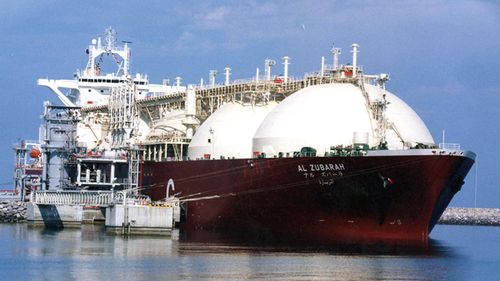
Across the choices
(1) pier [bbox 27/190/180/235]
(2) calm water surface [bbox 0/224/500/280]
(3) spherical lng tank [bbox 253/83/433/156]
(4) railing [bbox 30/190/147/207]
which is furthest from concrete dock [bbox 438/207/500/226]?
(2) calm water surface [bbox 0/224/500/280]

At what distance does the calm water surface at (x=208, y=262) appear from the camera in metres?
46.4

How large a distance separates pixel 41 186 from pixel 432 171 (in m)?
33.2

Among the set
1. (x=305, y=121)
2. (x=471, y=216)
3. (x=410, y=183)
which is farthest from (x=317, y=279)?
(x=471, y=216)

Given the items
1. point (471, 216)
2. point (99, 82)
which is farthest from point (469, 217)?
point (99, 82)

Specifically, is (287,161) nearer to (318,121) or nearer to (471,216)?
(318,121)

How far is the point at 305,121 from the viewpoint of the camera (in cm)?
6431

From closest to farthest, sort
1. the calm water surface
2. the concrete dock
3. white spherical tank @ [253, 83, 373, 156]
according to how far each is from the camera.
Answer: the calm water surface → white spherical tank @ [253, 83, 373, 156] → the concrete dock

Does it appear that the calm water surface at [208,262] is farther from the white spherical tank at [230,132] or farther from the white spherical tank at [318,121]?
the white spherical tank at [230,132]

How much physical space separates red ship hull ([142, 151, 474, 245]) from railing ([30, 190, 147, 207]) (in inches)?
246

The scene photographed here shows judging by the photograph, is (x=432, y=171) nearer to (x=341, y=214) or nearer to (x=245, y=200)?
(x=341, y=214)

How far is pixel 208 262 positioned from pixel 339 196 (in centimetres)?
1241

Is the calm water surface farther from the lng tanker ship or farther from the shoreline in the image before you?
the shoreline

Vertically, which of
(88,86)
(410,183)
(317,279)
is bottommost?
(317,279)

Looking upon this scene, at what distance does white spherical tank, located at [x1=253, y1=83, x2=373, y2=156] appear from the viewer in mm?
63219
